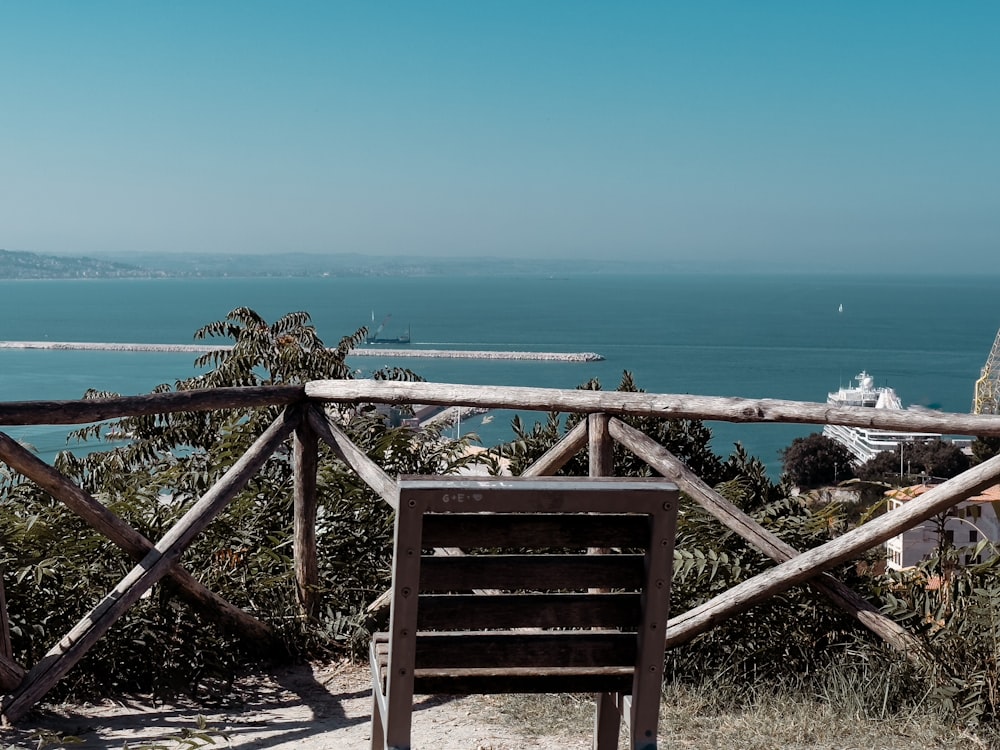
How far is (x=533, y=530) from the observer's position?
1928 millimetres

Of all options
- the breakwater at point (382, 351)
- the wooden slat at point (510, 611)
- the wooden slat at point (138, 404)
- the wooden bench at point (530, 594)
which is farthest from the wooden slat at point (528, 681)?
the breakwater at point (382, 351)

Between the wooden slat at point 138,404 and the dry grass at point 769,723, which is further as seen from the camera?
the wooden slat at point 138,404

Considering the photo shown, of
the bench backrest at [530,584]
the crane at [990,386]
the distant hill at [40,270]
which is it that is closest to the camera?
the bench backrest at [530,584]

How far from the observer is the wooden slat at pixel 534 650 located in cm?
205

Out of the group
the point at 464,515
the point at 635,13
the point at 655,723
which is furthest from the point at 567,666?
the point at 635,13

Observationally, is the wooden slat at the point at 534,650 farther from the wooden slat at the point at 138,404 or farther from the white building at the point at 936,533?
the white building at the point at 936,533

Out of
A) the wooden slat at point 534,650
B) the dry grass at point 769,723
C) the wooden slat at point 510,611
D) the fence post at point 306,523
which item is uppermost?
the wooden slat at point 510,611

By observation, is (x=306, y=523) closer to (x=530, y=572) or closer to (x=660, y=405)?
(x=660, y=405)

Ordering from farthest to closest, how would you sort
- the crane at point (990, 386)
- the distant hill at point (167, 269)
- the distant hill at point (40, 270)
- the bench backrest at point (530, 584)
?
the distant hill at point (167, 269) < the distant hill at point (40, 270) < the crane at point (990, 386) < the bench backrest at point (530, 584)

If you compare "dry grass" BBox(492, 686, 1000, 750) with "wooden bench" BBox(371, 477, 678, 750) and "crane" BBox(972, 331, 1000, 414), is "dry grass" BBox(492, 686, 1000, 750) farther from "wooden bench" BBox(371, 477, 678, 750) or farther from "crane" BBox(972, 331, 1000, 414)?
"crane" BBox(972, 331, 1000, 414)

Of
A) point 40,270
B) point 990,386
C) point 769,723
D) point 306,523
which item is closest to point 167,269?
point 40,270

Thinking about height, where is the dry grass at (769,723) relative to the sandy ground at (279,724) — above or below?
above

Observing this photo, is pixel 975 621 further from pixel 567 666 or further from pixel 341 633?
pixel 341 633

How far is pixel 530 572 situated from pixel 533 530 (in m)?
0.10
